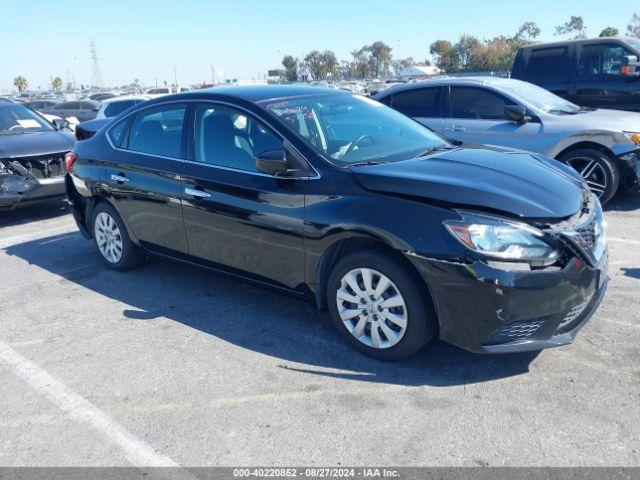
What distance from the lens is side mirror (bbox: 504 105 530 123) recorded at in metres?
6.98

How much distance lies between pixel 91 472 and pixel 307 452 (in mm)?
1047

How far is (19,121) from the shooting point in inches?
351

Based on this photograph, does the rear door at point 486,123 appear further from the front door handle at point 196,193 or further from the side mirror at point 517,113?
the front door handle at point 196,193

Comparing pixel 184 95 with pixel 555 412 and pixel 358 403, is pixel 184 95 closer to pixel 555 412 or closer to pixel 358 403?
pixel 358 403

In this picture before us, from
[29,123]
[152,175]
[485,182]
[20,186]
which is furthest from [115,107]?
[485,182]

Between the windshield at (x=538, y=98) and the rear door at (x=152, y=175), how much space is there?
15.0 ft

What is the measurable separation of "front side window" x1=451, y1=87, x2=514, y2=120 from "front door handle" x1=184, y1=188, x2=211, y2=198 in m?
4.44

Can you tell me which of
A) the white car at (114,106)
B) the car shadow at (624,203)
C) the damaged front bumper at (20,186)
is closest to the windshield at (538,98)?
the car shadow at (624,203)

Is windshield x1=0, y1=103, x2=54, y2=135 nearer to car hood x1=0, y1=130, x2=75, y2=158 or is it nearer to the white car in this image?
car hood x1=0, y1=130, x2=75, y2=158

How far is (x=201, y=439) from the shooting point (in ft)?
9.77

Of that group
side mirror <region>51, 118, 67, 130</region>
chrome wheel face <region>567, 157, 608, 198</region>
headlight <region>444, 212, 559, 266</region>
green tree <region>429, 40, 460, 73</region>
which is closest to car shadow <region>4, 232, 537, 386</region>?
headlight <region>444, 212, 559, 266</region>

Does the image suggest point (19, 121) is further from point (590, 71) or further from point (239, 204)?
point (590, 71)

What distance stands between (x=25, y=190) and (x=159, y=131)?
3797 mm

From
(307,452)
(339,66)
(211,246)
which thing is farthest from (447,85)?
(339,66)
